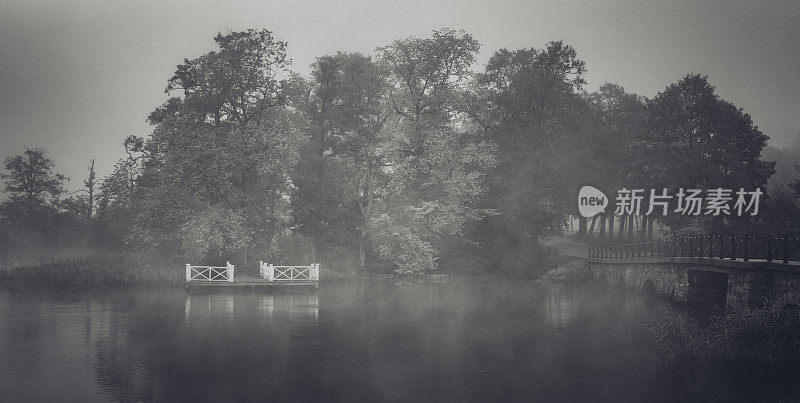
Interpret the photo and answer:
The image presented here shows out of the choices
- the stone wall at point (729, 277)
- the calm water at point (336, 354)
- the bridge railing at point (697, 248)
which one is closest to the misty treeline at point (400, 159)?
the bridge railing at point (697, 248)

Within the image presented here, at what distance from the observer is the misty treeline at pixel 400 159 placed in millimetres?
50125

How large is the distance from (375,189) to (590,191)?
20.6 metres

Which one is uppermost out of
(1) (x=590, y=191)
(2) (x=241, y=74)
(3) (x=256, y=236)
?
(2) (x=241, y=74)

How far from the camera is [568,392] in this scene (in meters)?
16.9

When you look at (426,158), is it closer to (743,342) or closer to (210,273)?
(210,273)

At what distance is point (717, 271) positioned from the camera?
96.6 ft

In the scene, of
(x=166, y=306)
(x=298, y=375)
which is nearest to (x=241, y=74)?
(x=166, y=306)

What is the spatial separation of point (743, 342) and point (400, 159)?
118 feet

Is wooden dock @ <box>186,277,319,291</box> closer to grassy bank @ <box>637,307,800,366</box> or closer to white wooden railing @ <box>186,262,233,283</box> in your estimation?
white wooden railing @ <box>186,262,233,283</box>

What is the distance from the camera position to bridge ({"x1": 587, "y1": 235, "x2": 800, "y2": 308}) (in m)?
24.0

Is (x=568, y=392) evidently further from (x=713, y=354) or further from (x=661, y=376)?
(x=713, y=354)

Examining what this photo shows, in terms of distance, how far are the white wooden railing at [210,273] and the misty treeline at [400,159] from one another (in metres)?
1.54

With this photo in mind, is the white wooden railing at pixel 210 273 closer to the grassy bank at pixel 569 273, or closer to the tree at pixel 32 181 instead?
the grassy bank at pixel 569 273

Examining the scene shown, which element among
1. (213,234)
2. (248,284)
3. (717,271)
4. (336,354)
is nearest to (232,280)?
(248,284)
